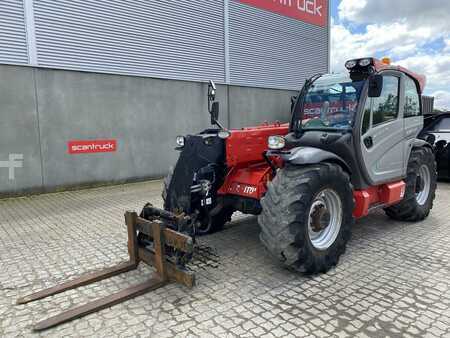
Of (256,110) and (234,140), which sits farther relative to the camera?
(256,110)

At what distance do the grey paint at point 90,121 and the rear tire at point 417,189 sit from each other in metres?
7.36

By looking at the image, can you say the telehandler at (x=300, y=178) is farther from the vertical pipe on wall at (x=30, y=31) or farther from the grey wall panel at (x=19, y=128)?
the vertical pipe on wall at (x=30, y=31)

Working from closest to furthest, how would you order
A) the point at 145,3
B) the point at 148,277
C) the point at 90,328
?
the point at 90,328
the point at 148,277
the point at 145,3

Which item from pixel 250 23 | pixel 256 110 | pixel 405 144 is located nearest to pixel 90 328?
pixel 405 144

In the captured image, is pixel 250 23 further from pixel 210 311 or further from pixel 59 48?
pixel 210 311

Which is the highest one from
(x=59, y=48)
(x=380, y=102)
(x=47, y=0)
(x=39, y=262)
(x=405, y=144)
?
(x=47, y=0)

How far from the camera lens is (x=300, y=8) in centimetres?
1489

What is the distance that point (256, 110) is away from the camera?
13.9m

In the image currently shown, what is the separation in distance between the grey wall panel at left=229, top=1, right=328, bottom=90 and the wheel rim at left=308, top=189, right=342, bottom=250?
9.54m

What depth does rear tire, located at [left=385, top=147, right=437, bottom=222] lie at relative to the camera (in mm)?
5516

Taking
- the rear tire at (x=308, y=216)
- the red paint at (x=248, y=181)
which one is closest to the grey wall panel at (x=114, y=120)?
the red paint at (x=248, y=181)

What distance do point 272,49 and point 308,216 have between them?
11.9 metres

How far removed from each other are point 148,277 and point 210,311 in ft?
3.31

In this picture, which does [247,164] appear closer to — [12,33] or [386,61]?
[386,61]
